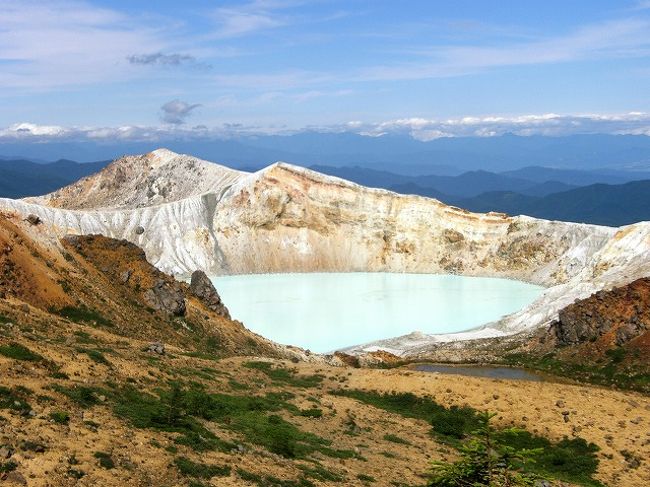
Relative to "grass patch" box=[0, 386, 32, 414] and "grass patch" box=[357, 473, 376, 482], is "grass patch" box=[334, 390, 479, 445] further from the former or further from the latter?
"grass patch" box=[0, 386, 32, 414]

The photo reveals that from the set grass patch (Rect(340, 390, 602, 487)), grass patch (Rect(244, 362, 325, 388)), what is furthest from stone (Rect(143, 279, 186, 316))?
grass patch (Rect(340, 390, 602, 487))

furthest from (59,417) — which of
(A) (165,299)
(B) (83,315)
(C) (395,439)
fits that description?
(A) (165,299)

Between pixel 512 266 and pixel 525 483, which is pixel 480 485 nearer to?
pixel 525 483

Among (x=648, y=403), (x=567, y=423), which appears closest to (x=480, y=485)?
(x=567, y=423)

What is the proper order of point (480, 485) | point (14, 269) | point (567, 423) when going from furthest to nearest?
point (14, 269)
point (567, 423)
point (480, 485)

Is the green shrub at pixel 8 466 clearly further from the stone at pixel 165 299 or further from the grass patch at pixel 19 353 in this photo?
the stone at pixel 165 299

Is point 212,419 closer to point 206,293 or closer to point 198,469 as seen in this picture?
point 198,469
